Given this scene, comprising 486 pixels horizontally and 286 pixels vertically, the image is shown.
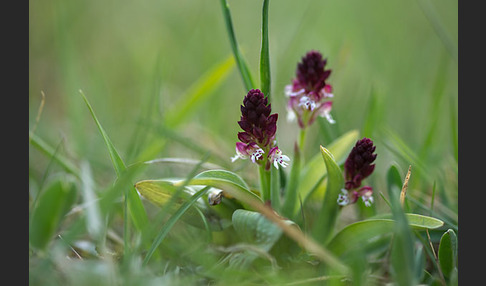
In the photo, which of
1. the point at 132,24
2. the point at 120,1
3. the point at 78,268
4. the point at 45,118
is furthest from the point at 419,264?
the point at 120,1

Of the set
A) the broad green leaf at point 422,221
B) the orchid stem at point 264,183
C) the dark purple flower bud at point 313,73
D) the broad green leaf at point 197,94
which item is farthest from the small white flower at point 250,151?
the broad green leaf at point 197,94

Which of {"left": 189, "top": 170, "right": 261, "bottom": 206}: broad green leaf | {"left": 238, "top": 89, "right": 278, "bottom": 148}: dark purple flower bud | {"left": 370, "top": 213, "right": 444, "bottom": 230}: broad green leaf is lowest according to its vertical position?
{"left": 370, "top": 213, "right": 444, "bottom": 230}: broad green leaf

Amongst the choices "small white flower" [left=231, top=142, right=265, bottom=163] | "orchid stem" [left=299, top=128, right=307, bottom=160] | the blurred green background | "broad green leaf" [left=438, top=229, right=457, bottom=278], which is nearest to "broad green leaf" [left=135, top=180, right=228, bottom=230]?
"small white flower" [left=231, top=142, right=265, bottom=163]

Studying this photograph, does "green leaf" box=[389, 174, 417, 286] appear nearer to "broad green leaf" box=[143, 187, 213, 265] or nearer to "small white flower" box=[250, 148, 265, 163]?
"small white flower" box=[250, 148, 265, 163]

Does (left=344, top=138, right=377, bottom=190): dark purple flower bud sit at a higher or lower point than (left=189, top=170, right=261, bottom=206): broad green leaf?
higher

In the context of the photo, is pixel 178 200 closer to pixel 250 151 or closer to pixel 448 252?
pixel 250 151

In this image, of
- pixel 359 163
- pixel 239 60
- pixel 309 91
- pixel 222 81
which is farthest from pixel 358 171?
pixel 222 81

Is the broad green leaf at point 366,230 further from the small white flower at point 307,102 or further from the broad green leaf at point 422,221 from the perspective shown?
the small white flower at point 307,102
